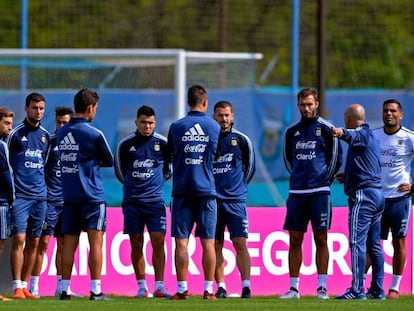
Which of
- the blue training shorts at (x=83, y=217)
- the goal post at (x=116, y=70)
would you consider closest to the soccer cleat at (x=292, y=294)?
the blue training shorts at (x=83, y=217)

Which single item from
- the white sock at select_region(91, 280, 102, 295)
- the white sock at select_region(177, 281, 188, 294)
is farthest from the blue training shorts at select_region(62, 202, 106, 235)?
the white sock at select_region(177, 281, 188, 294)

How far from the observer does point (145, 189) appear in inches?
663

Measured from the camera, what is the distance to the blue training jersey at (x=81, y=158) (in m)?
15.5

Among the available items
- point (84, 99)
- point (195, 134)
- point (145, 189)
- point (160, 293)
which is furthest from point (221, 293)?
point (84, 99)

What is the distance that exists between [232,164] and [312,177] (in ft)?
3.73

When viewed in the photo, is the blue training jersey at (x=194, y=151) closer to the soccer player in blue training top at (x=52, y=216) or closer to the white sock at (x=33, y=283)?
the soccer player in blue training top at (x=52, y=216)

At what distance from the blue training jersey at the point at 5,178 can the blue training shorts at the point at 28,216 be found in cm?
48

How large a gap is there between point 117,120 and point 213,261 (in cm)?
1240

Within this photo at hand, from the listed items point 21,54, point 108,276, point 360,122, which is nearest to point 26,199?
point 108,276

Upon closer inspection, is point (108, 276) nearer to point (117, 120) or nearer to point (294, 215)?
point (294, 215)

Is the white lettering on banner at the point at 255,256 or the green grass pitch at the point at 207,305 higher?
the white lettering on banner at the point at 255,256

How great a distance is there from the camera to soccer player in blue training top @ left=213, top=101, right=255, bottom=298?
17.0 metres

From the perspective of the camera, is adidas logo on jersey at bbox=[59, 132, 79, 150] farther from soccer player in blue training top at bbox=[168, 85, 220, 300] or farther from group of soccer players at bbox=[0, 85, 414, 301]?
soccer player in blue training top at bbox=[168, 85, 220, 300]

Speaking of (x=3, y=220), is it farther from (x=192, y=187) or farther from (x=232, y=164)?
(x=232, y=164)
